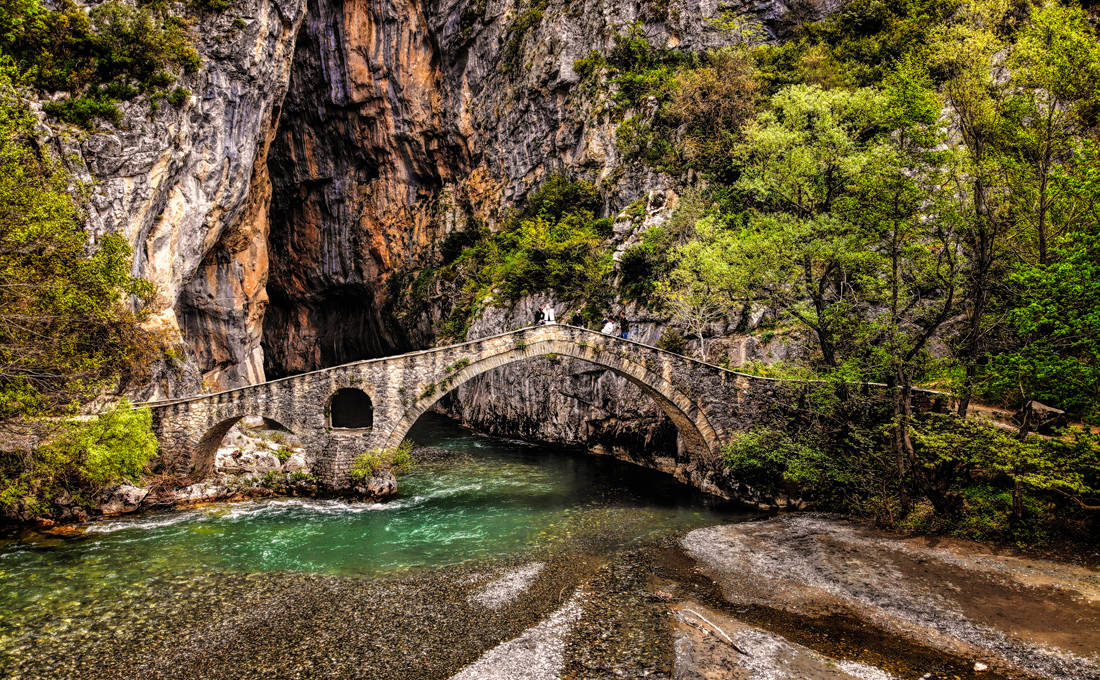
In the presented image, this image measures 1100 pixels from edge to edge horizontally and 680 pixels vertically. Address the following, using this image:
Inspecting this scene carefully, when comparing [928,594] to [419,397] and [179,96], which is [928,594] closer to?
[419,397]

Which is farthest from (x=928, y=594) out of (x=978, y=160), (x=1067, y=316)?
(x=978, y=160)

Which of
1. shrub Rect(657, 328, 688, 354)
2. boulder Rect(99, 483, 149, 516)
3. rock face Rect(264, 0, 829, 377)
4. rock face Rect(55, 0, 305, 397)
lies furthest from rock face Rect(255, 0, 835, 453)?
boulder Rect(99, 483, 149, 516)

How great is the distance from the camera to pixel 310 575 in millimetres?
13211

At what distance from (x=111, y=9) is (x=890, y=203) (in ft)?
83.5

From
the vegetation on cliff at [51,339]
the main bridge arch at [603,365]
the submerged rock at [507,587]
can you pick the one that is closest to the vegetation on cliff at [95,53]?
the vegetation on cliff at [51,339]

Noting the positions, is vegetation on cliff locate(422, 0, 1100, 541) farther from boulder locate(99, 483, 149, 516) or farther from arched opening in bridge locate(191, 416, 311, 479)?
boulder locate(99, 483, 149, 516)

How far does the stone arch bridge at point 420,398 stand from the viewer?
1894cm

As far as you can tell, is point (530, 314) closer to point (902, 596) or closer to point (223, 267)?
point (223, 267)

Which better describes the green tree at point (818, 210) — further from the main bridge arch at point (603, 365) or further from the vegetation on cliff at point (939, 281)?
the main bridge arch at point (603, 365)

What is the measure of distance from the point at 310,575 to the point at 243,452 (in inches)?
419

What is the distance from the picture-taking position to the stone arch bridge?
62.1 feet

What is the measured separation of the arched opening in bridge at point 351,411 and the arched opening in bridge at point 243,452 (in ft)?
36.0

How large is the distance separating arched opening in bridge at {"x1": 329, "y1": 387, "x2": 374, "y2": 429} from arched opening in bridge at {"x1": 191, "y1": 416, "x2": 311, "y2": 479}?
432 inches

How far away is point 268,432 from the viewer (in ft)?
81.1
